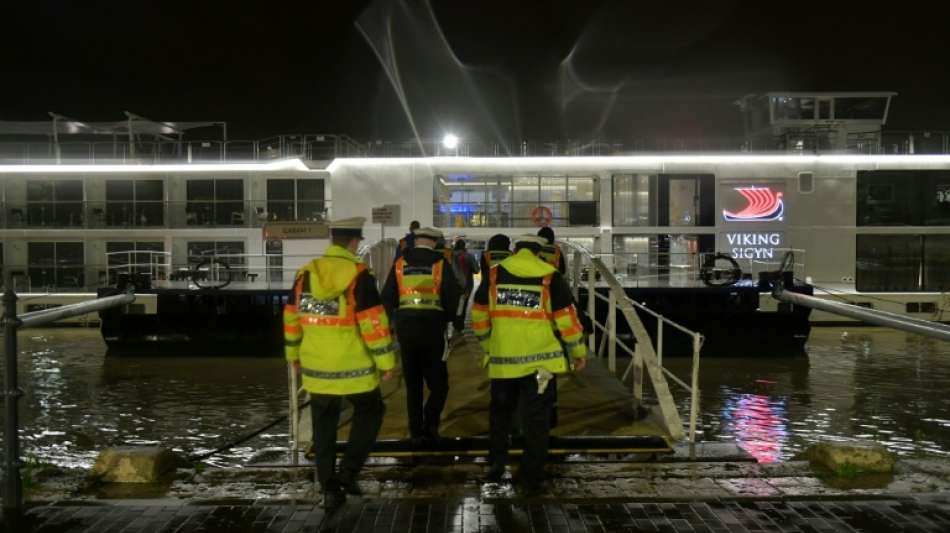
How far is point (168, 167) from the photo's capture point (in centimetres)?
2567

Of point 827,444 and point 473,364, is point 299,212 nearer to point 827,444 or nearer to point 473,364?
point 473,364

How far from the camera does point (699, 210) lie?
2552 centimetres

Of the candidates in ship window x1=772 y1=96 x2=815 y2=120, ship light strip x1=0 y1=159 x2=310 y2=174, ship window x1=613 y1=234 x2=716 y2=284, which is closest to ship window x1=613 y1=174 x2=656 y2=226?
ship window x1=613 y1=234 x2=716 y2=284

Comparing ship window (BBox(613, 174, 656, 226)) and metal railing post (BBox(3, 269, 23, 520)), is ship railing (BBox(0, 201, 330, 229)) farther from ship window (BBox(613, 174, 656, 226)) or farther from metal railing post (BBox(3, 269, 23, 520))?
metal railing post (BBox(3, 269, 23, 520))

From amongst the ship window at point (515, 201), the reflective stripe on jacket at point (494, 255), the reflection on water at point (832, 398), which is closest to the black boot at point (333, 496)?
the reflective stripe on jacket at point (494, 255)

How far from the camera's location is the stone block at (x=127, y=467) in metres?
6.07

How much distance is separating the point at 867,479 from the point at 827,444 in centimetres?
46

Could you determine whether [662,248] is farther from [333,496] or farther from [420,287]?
[333,496]

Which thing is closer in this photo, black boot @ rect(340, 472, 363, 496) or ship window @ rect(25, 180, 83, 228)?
black boot @ rect(340, 472, 363, 496)

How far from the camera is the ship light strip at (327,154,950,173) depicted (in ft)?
81.8

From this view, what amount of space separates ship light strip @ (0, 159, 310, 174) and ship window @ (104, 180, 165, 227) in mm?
1088

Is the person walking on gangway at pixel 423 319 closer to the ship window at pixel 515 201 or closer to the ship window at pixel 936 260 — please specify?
the ship window at pixel 515 201

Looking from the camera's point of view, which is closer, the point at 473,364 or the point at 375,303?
the point at 375,303

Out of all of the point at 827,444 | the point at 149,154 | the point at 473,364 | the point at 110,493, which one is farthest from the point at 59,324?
the point at 827,444
